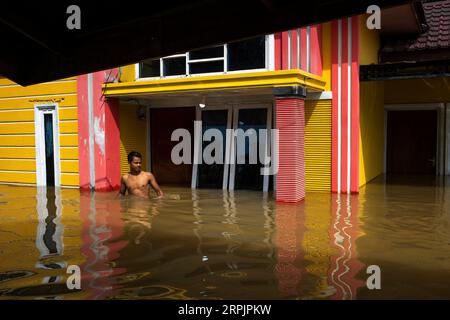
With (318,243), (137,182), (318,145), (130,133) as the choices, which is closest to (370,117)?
(318,145)

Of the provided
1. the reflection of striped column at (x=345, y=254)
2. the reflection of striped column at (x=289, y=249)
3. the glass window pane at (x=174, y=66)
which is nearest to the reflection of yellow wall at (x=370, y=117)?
the reflection of striped column at (x=345, y=254)

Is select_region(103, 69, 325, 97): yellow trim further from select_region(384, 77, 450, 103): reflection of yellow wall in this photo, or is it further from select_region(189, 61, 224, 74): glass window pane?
select_region(384, 77, 450, 103): reflection of yellow wall

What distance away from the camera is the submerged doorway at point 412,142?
55.1 feet

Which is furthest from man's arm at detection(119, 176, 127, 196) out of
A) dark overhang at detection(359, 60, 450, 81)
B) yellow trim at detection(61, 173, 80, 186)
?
dark overhang at detection(359, 60, 450, 81)

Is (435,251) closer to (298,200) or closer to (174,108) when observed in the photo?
(298,200)

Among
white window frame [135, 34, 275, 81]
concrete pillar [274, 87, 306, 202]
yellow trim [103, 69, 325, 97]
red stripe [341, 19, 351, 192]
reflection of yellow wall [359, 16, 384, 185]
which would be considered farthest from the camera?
reflection of yellow wall [359, 16, 384, 185]

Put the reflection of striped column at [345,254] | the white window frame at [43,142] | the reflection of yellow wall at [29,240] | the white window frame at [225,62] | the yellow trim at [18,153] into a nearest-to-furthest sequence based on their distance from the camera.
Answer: the reflection of striped column at [345,254] < the reflection of yellow wall at [29,240] < the white window frame at [225,62] < the white window frame at [43,142] < the yellow trim at [18,153]

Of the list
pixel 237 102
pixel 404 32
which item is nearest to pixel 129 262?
pixel 237 102

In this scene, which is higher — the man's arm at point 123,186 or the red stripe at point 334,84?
the red stripe at point 334,84

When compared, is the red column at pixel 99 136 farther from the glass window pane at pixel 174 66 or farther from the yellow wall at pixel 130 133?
the glass window pane at pixel 174 66

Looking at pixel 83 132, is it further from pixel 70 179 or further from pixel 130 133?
pixel 70 179

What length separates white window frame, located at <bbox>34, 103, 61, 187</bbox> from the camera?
46.8ft

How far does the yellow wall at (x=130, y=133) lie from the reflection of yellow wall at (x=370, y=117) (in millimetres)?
6505

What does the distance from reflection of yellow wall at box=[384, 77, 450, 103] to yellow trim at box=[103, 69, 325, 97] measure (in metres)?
6.24
